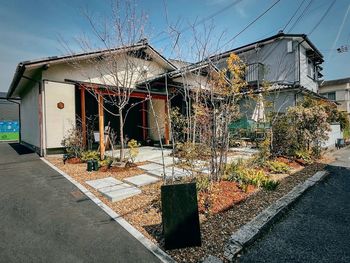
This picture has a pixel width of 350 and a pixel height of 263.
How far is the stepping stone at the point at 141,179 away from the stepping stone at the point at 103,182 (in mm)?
317

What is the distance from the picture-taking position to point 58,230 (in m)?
3.29

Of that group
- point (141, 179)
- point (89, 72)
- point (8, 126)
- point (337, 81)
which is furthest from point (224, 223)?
point (337, 81)

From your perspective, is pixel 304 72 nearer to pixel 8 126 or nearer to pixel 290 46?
pixel 290 46

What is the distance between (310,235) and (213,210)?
4.91ft

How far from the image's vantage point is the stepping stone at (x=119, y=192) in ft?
14.9

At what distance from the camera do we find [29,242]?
9.70 ft

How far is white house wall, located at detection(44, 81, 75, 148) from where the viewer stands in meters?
9.01

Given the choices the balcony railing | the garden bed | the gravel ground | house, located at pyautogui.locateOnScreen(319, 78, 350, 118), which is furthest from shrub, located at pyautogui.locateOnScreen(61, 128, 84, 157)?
house, located at pyautogui.locateOnScreen(319, 78, 350, 118)

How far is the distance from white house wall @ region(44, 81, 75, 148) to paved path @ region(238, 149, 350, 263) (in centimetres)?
894

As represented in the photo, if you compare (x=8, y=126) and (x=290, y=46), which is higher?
(x=290, y=46)

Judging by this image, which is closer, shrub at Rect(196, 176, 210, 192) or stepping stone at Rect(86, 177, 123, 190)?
shrub at Rect(196, 176, 210, 192)

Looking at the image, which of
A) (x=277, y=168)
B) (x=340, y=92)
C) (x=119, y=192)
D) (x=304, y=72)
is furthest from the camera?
(x=340, y=92)

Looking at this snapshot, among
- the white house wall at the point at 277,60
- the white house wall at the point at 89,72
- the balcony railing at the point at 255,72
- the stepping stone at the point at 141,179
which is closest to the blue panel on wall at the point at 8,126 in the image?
the white house wall at the point at 89,72

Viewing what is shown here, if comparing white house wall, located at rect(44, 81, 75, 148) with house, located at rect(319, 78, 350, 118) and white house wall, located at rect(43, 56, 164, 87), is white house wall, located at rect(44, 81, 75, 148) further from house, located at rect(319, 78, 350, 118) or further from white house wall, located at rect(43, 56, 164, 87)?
house, located at rect(319, 78, 350, 118)
